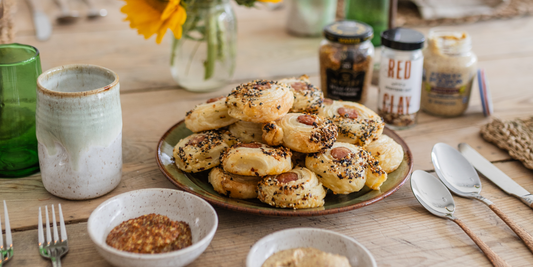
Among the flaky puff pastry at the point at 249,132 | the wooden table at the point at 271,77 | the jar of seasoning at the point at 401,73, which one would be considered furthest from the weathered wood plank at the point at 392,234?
the jar of seasoning at the point at 401,73

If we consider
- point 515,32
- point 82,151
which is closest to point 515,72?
point 515,32

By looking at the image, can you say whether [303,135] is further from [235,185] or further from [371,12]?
[371,12]

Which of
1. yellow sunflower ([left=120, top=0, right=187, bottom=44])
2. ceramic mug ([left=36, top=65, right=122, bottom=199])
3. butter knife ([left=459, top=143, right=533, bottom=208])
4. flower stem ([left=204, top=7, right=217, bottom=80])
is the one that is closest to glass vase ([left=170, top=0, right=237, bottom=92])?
flower stem ([left=204, top=7, right=217, bottom=80])

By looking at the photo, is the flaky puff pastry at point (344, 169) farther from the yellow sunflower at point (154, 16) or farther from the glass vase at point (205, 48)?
the glass vase at point (205, 48)

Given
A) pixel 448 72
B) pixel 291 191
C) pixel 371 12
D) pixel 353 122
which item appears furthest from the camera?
pixel 371 12

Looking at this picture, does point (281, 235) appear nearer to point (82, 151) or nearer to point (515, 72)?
point (82, 151)

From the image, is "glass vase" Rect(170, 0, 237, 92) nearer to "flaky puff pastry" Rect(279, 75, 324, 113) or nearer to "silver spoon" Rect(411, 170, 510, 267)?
"flaky puff pastry" Rect(279, 75, 324, 113)

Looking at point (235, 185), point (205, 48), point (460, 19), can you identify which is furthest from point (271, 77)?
point (460, 19)
